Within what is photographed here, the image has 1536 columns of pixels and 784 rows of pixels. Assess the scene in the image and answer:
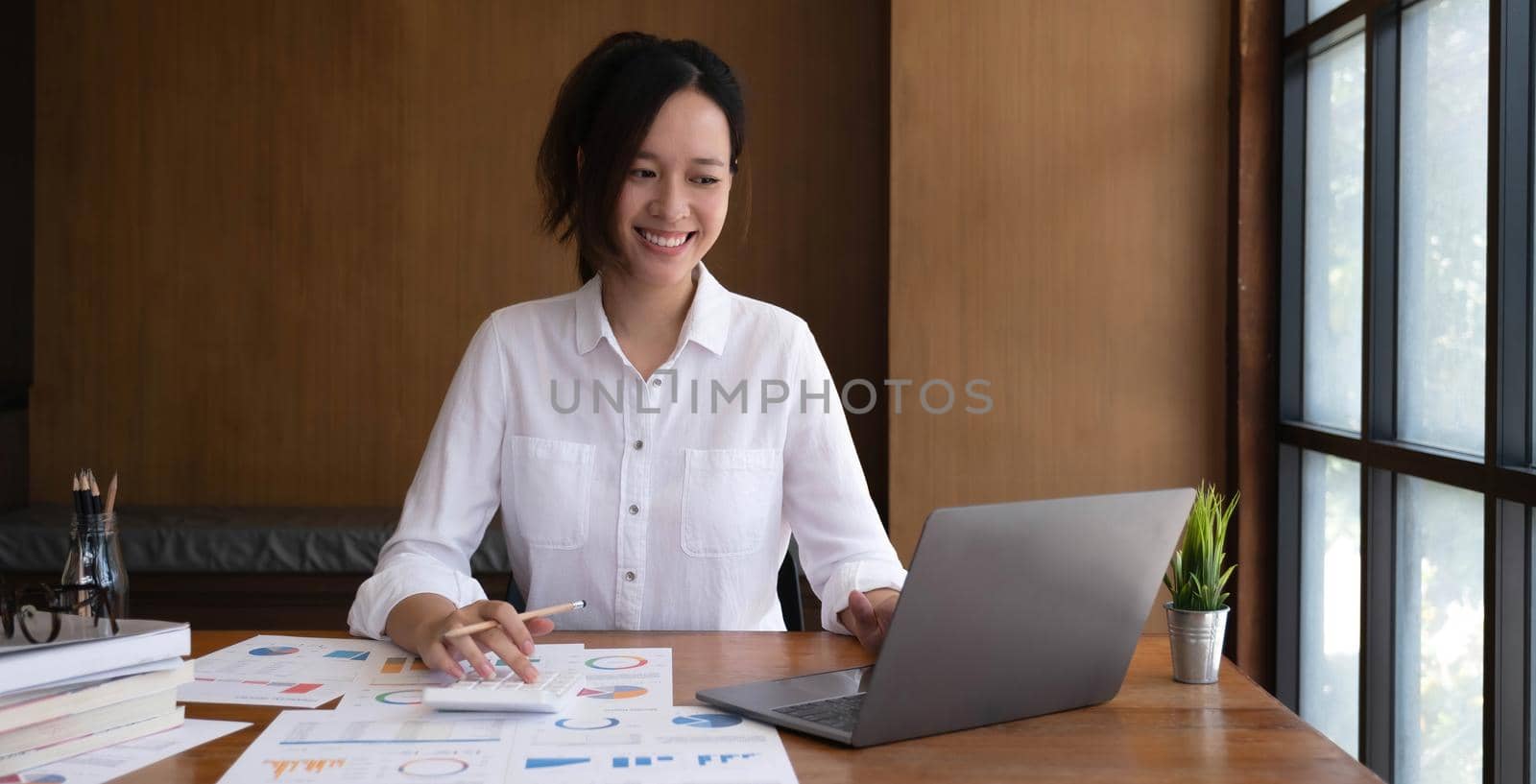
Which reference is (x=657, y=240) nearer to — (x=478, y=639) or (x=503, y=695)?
(x=478, y=639)

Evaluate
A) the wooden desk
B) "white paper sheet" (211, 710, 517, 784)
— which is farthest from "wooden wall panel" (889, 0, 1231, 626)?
"white paper sheet" (211, 710, 517, 784)

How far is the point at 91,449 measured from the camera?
391cm

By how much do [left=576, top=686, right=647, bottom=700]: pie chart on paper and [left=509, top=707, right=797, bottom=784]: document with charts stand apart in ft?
0.20


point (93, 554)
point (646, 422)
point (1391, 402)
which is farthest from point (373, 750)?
point (1391, 402)

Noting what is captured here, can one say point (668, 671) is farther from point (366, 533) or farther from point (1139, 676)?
point (366, 533)

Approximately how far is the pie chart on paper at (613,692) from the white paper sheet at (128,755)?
32 cm

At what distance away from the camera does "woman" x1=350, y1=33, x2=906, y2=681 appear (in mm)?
1799

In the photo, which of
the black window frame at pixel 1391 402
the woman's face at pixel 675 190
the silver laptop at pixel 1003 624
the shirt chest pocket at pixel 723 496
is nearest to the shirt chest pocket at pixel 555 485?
the shirt chest pocket at pixel 723 496

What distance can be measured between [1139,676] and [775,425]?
2.21ft

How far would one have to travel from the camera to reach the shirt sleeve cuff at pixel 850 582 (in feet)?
5.42

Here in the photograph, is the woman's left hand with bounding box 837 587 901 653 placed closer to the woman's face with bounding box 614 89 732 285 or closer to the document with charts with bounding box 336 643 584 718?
the document with charts with bounding box 336 643 584 718

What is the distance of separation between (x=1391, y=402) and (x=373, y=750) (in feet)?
6.94

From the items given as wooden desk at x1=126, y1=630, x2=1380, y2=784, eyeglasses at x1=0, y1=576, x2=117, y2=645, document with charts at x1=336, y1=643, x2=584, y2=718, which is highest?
eyeglasses at x1=0, y1=576, x2=117, y2=645

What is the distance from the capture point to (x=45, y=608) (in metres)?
1.29
